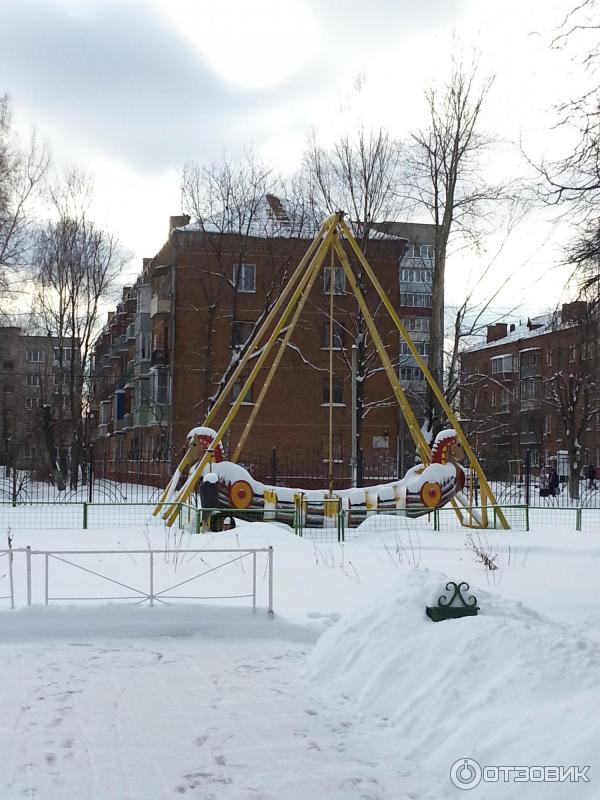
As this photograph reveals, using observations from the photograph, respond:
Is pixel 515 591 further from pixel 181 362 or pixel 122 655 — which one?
pixel 181 362

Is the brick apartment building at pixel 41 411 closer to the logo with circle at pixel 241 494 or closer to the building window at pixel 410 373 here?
the logo with circle at pixel 241 494

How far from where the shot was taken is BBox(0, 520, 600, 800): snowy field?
5.37 m

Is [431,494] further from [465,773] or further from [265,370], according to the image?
[265,370]

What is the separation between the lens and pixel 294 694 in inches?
298

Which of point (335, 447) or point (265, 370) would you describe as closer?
point (335, 447)

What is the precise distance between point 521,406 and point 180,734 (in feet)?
196

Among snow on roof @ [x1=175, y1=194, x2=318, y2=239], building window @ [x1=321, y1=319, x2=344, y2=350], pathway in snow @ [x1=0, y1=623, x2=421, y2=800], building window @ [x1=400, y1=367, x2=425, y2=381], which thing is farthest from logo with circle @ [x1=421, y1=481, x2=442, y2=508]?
Result: building window @ [x1=400, y1=367, x2=425, y2=381]

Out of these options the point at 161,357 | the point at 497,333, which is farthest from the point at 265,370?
the point at 497,333

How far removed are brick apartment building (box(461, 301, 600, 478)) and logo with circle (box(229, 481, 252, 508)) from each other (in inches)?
493

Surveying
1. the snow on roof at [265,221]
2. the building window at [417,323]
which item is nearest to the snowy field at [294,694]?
the snow on roof at [265,221]

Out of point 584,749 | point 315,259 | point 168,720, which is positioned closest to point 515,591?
point 168,720

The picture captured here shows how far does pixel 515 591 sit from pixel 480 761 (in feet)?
22.3

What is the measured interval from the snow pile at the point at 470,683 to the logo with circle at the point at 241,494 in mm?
11778

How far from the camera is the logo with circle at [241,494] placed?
2023 cm
